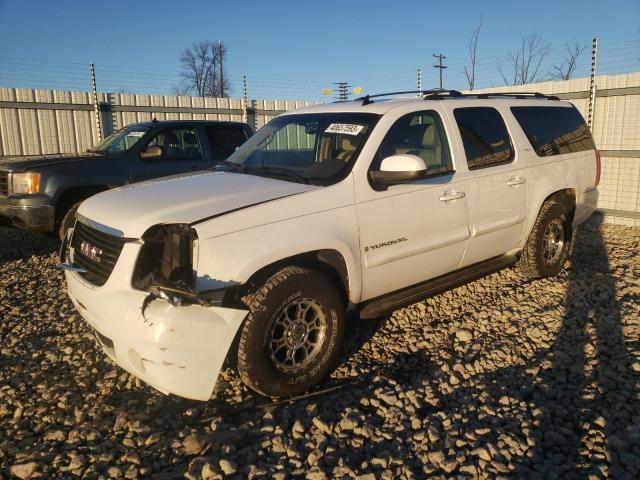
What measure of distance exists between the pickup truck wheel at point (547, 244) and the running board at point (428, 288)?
254 millimetres

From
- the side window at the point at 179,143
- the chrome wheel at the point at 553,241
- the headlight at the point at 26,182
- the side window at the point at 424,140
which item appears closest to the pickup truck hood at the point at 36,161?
the headlight at the point at 26,182

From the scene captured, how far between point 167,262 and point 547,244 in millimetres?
4091

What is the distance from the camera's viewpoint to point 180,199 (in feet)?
10.2

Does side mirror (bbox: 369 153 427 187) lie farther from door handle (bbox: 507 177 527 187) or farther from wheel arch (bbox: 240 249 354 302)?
door handle (bbox: 507 177 527 187)

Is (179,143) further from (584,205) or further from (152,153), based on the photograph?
(584,205)

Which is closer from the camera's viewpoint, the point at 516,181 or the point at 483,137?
the point at 483,137

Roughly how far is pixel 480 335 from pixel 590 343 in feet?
2.70

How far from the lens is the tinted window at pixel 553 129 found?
4.97 metres

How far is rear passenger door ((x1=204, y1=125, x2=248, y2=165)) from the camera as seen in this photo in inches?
298

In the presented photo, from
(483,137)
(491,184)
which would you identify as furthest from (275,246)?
(483,137)

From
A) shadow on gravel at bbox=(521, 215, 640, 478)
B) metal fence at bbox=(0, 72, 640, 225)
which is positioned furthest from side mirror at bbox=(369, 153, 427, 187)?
metal fence at bbox=(0, 72, 640, 225)

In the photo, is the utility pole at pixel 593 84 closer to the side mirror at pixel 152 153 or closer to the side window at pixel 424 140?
the side window at pixel 424 140

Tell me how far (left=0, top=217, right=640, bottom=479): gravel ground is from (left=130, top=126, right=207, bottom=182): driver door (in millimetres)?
2786

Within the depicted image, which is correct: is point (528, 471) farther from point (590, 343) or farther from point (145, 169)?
point (145, 169)
